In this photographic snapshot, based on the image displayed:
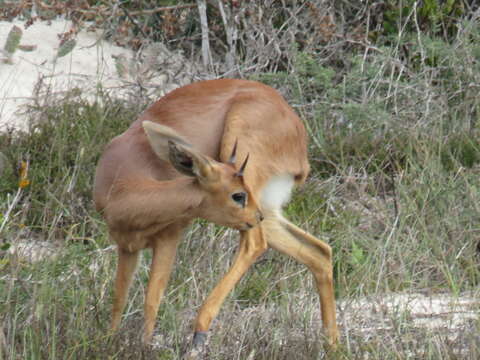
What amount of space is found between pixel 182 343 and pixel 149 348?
0.27 metres

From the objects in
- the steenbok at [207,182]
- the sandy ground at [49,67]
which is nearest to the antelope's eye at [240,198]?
the steenbok at [207,182]

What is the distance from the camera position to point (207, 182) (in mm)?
4535

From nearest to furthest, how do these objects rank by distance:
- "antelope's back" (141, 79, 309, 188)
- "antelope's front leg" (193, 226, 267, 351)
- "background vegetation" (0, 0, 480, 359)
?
"background vegetation" (0, 0, 480, 359)
"antelope's front leg" (193, 226, 267, 351)
"antelope's back" (141, 79, 309, 188)

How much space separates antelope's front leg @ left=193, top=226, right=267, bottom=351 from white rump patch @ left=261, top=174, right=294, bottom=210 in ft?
0.73

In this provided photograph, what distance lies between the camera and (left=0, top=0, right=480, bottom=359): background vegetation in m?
4.46

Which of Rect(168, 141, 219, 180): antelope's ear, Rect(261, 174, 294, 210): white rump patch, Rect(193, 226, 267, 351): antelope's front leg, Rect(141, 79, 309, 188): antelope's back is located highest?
Rect(168, 141, 219, 180): antelope's ear

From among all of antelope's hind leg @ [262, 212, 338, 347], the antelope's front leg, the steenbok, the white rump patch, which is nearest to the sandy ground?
the steenbok

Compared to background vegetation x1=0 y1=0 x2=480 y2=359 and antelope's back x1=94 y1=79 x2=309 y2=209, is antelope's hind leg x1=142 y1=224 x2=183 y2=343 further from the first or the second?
antelope's back x1=94 y1=79 x2=309 y2=209

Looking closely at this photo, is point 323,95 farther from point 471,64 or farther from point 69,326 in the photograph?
point 69,326

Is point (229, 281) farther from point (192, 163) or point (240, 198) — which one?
point (192, 163)

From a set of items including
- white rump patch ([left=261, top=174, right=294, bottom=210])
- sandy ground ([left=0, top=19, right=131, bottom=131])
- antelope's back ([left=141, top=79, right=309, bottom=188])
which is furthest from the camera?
sandy ground ([left=0, top=19, right=131, bottom=131])

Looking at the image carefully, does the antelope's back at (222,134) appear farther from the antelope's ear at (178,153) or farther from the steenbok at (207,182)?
the antelope's ear at (178,153)

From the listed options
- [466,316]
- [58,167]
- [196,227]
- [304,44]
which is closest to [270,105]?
[196,227]

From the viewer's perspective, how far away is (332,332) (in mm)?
4930
